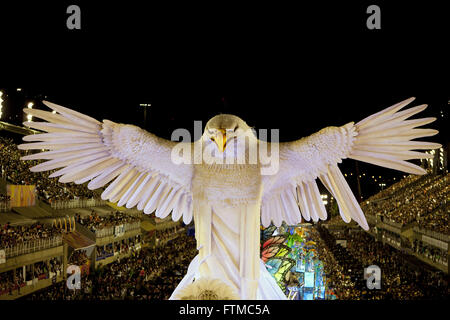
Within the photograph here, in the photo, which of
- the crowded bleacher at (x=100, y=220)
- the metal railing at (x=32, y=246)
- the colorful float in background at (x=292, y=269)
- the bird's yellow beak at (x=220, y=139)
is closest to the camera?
the bird's yellow beak at (x=220, y=139)

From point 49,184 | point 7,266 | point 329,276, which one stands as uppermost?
point 49,184

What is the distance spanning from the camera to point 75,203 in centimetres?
2873

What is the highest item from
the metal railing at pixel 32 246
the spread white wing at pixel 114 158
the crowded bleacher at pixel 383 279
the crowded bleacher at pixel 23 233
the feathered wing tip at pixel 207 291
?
the spread white wing at pixel 114 158

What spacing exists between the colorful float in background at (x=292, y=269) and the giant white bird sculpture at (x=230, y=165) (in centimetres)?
909

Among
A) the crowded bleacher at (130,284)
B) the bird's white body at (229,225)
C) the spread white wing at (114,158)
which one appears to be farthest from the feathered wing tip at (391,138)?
the crowded bleacher at (130,284)

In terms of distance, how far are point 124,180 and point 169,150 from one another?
63cm

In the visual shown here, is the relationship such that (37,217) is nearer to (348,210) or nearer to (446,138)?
(348,210)

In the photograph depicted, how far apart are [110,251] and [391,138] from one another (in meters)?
25.9

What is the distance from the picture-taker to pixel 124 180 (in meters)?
4.64

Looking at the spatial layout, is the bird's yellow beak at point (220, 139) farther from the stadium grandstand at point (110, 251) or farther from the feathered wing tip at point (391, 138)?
the stadium grandstand at point (110, 251)

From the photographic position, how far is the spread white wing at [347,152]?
4125mm
